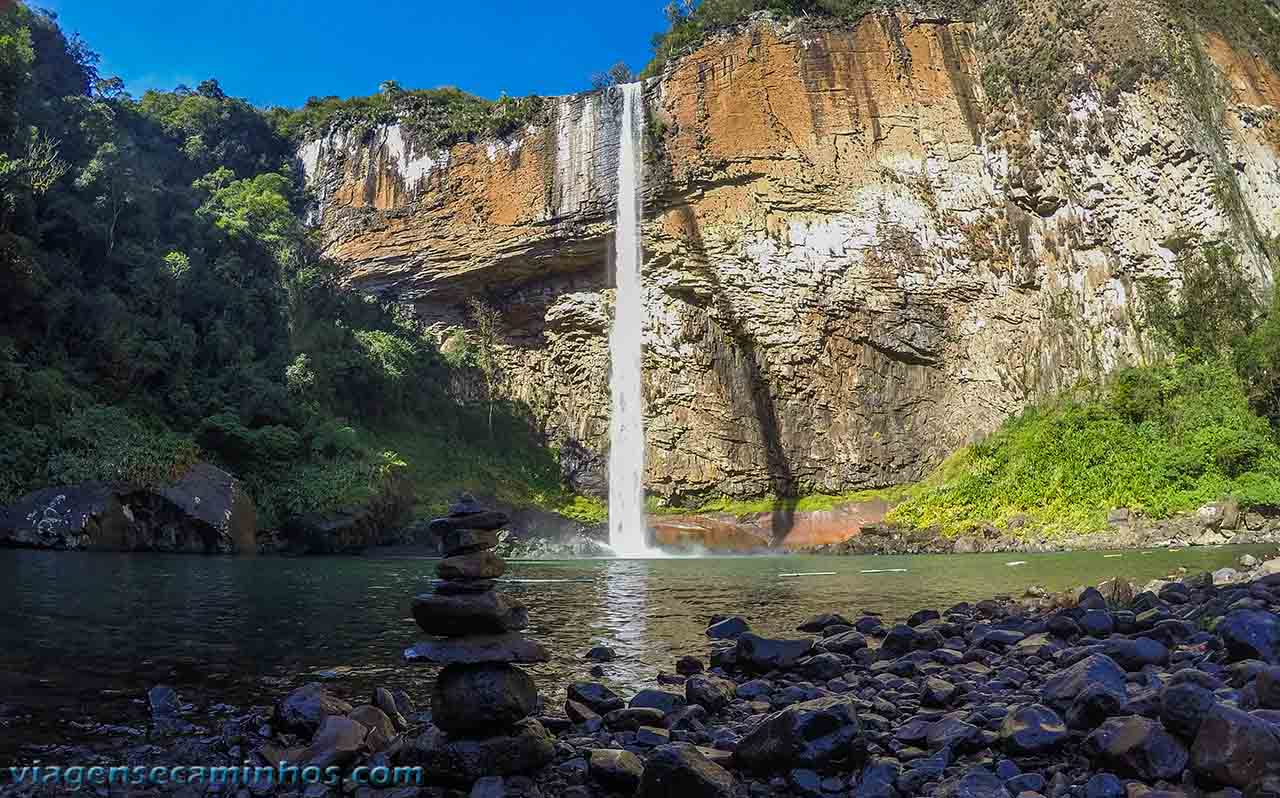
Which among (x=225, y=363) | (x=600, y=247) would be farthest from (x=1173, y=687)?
(x=600, y=247)

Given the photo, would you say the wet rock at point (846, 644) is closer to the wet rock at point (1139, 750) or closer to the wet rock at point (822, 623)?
the wet rock at point (822, 623)

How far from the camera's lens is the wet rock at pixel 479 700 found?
12.8 feet

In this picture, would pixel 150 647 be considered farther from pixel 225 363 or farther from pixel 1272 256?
pixel 1272 256

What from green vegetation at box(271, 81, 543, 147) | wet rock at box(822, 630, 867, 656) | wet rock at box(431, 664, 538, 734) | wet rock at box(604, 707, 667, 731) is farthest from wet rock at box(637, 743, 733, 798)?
green vegetation at box(271, 81, 543, 147)

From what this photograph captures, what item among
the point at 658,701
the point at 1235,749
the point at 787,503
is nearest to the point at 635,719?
the point at 658,701

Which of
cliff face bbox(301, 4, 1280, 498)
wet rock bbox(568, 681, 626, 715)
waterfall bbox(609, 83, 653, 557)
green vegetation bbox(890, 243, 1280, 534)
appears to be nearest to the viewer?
wet rock bbox(568, 681, 626, 715)

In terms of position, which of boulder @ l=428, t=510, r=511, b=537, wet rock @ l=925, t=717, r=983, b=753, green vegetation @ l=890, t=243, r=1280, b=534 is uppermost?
green vegetation @ l=890, t=243, r=1280, b=534

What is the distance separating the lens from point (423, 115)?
41.5 m

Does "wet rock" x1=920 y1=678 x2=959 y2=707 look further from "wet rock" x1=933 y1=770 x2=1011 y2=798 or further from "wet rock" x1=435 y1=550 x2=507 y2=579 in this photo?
"wet rock" x1=435 y1=550 x2=507 y2=579

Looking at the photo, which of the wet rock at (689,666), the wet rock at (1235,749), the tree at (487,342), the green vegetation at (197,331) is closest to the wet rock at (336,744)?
the wet rock at (689,666)

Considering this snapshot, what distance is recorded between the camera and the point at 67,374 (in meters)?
23.6

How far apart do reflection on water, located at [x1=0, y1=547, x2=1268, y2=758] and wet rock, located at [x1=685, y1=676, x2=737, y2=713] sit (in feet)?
2.83

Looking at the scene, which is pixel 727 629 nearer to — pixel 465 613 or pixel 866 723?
pixel 866 723

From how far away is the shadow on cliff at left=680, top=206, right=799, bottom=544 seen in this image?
3572 cm
